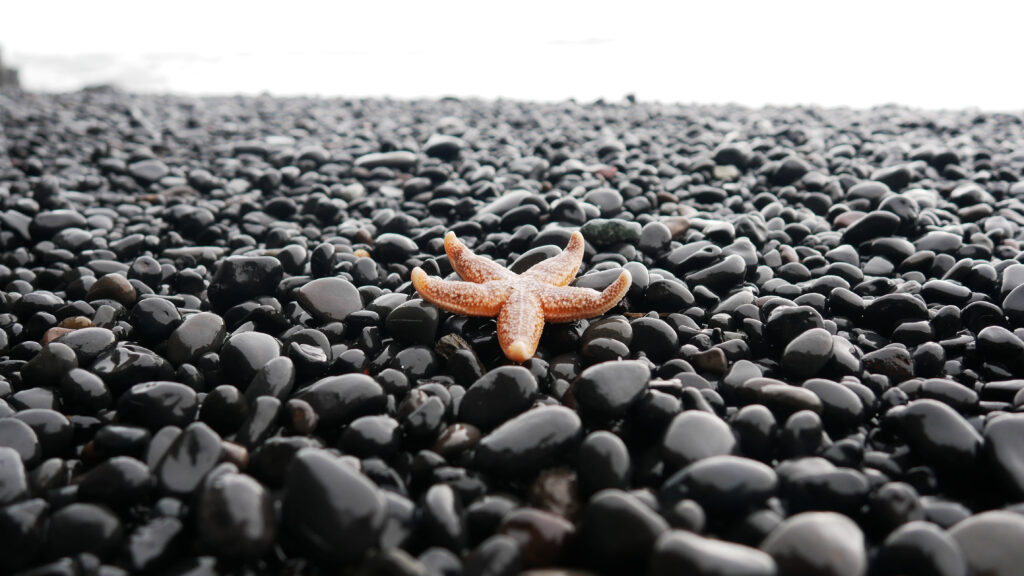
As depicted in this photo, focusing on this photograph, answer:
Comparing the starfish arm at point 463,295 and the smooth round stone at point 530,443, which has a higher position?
the starfish arm at point 463,295

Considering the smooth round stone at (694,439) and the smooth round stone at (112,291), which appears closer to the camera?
the smooth round stone at (694,439)

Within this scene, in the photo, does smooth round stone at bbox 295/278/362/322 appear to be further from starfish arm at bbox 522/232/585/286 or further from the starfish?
starfish arm at bbox 522/232/585/286

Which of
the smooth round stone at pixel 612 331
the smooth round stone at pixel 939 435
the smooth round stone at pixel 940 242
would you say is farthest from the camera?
the smooth round stone at pixel 940 242

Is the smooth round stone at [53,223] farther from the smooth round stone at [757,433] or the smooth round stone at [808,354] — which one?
the smooth round stone at [808,354]

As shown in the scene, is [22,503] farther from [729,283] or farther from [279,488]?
[729,283]

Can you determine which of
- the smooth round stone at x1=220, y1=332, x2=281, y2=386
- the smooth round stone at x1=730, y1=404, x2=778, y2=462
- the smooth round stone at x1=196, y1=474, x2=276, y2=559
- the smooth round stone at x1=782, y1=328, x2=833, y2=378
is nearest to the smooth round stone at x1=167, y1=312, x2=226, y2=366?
the smooth round stone at x1=220, y1=332, x2=281, y2=386

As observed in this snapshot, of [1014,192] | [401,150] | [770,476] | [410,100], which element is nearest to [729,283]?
[770,476]

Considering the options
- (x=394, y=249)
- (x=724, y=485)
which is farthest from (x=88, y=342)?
(x=724, y=485)

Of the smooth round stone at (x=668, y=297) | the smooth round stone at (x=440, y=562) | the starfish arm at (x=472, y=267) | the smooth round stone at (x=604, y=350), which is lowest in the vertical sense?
the smooth round stone at (x=440, y=562)

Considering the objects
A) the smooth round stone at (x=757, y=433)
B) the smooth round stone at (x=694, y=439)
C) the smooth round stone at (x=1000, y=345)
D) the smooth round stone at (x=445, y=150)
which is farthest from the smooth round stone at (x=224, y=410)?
the smooth round stone at (x=445, y=150)
